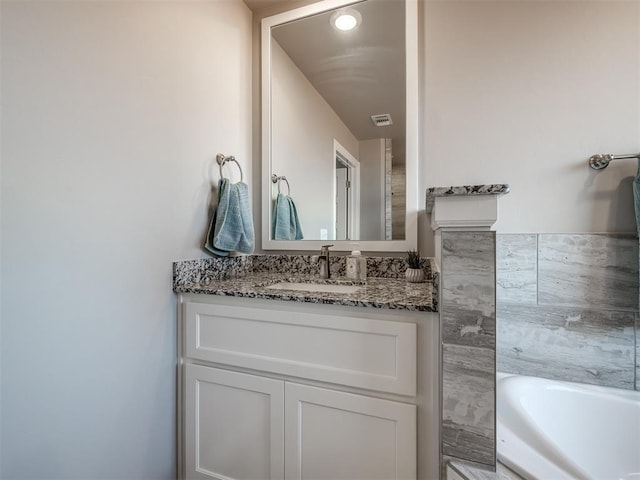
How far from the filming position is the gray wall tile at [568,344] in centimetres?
127

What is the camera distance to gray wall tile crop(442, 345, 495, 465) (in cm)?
80

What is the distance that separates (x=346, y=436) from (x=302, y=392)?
0.20 metres

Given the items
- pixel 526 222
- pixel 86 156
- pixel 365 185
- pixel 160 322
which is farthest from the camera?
pixel 365 185

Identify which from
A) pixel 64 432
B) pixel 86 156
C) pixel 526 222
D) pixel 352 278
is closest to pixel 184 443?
pixel 64 432

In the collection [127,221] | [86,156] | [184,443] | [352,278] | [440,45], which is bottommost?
[184,443]

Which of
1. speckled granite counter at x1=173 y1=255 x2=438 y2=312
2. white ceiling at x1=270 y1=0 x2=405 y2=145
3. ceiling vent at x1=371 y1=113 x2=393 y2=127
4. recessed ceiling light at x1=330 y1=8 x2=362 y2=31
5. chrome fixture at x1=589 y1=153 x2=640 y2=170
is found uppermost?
recessed ceiling light at x1=330 y1=8 x2=362 y2=31

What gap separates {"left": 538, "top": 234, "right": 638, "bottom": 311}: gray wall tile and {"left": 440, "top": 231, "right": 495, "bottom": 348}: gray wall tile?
79 cm

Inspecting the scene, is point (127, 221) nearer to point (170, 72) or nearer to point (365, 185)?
point (170, 72)

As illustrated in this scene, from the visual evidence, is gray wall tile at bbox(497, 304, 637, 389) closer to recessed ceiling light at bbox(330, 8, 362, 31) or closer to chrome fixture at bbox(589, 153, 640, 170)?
chrome fixture at bbox(589, 153, 640, 170)

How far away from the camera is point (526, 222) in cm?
138

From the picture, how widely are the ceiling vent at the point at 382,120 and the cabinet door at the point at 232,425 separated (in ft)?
4.33

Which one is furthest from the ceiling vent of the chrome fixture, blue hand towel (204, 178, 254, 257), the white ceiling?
the chrome fixture

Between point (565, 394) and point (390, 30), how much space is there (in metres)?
1.86

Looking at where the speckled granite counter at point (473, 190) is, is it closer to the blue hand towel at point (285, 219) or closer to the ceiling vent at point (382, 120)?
the ceiling vent at point (382, 120)
